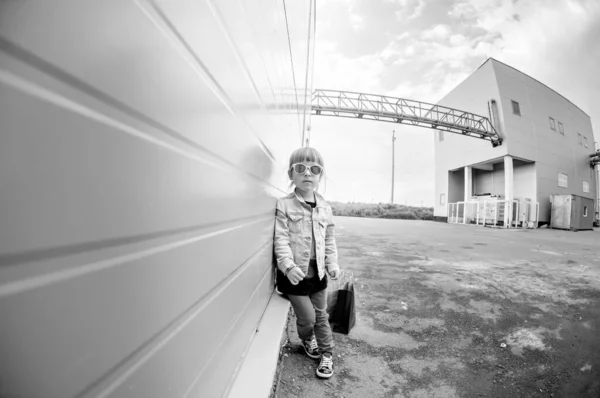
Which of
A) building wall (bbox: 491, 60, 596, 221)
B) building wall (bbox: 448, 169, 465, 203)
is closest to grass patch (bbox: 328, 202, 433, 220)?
building wall (bbox: 448, 169, 465, 203)

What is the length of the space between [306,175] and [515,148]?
18.7m

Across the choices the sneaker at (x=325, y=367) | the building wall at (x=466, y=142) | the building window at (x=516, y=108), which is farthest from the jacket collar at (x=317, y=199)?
the building window at (x=516, y=108)

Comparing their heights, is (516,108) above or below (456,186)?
above

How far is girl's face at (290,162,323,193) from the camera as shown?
185 cm

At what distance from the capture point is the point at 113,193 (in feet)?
1.35

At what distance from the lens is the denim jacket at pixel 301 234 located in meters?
1.77

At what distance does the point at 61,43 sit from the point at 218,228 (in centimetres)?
65

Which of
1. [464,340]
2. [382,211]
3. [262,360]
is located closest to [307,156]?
[262,360]

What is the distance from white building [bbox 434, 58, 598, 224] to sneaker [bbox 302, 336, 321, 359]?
17766mm

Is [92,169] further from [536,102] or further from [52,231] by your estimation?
[536,102]

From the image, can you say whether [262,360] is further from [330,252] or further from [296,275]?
[330,252]

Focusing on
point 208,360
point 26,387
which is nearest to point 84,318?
point 26,387

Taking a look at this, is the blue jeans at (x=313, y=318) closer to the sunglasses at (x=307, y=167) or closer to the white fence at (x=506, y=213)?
the sunglasses at (x=307, y=167)

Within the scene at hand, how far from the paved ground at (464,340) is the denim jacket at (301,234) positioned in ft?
1.87
